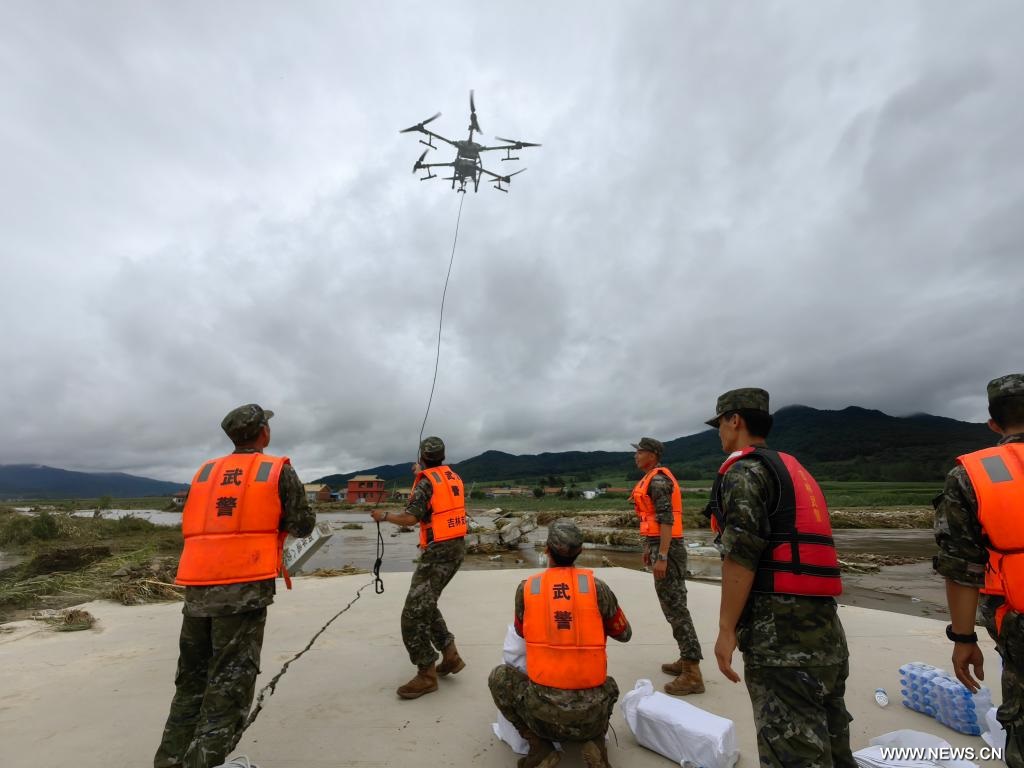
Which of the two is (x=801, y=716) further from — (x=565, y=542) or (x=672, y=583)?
(x=672, y=583)

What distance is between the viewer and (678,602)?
4410mm

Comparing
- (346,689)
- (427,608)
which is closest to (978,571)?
(427,608)

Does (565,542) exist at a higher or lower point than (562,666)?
higher

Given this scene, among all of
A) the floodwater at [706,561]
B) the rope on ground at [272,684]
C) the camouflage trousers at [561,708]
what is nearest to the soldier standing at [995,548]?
the camouflage trousers at [561,708]

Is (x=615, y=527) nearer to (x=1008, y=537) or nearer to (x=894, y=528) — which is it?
(x=894, y=528)

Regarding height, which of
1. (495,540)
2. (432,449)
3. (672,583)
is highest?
(432,449)

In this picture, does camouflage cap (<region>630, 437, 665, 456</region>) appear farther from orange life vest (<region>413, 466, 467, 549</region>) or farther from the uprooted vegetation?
the uprooted vegetation

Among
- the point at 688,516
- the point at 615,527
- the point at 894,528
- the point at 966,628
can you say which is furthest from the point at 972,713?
the point at 894,528

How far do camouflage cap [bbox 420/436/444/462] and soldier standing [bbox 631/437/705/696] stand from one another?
6.81ft

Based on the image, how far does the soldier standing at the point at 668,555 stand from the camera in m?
4.17

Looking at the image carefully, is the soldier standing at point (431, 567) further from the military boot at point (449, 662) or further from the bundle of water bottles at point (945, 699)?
the bundle of water bottles at point (945, 699)

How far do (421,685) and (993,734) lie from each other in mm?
3985

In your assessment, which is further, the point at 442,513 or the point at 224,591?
the point at 442,513

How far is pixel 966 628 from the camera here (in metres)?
2.26
